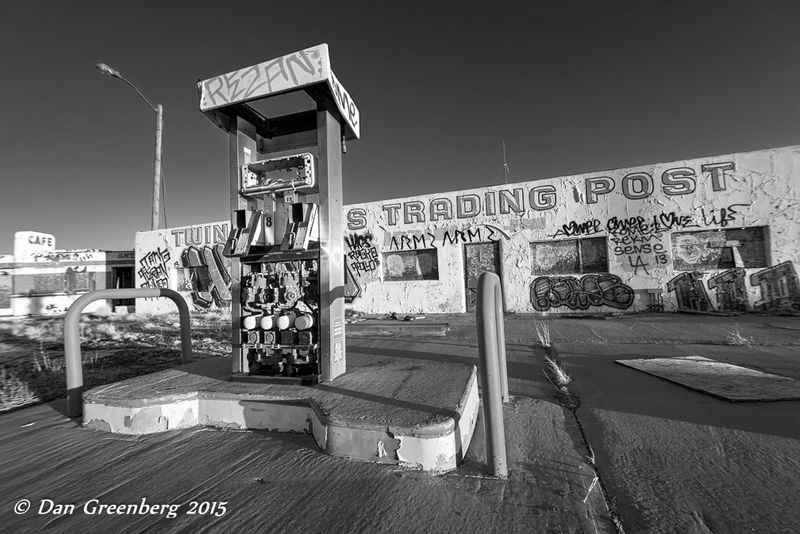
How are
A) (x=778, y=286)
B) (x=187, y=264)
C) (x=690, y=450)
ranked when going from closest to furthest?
(x=690, y=450), (x=778, y=286), (x=187, y=264)

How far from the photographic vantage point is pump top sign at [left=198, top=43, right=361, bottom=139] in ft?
8.73

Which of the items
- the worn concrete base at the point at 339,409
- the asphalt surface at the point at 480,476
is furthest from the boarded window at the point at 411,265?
the asphalt surface at the point at 480,476

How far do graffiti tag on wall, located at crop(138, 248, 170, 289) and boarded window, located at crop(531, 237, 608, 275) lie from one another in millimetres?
15501

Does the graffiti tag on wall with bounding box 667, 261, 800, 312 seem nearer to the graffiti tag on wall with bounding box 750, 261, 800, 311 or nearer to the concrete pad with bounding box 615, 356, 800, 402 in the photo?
the graffiti tag on wall with bounding box 750, 261, 800, 311

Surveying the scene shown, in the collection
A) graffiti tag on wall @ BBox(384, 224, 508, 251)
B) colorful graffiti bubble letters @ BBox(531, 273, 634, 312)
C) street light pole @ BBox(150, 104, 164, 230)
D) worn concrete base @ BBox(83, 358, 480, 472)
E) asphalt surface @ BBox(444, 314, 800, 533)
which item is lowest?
asphalt surface @ BBox(444, 314, 800, 533)

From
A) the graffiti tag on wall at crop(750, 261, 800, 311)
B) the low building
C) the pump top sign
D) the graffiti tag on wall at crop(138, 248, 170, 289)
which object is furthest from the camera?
the low building

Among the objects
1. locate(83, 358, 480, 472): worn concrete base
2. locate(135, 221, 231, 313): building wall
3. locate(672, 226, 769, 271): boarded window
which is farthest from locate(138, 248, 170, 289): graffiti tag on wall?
locate(672, 226, 769, 271): boarded window

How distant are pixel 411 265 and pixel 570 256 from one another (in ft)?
16.2

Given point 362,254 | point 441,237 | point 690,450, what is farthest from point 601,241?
point 690,450

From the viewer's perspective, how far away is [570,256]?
32.6ft

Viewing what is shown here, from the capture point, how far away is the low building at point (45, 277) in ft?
53.7

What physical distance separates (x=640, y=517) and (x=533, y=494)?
43 centimetres

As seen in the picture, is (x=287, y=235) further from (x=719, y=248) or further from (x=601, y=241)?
(x=719, y=248)

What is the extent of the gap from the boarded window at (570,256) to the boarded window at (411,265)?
315 cm
